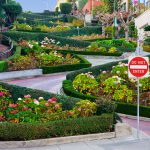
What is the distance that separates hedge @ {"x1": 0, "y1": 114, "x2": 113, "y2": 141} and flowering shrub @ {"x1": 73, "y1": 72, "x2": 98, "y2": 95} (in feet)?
23.2

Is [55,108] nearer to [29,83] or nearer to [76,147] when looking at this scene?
[76,147]

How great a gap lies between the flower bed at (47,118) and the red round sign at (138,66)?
5.62 feet

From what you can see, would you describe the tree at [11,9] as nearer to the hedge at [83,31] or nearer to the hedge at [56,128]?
the hedge at [83,31]

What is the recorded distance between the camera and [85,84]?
2377cm

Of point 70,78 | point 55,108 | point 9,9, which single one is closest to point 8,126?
point 55,108

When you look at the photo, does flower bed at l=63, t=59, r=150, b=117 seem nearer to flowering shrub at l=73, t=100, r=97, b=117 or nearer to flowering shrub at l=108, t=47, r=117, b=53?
flowering shrub at l=73, t=100, r=97, b=117

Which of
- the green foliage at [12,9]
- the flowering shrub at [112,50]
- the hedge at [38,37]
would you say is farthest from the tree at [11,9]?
the flowering shrub at [112,50]

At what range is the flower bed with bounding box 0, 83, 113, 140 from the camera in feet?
50.3

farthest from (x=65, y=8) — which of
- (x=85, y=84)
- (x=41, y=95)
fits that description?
(x=41, y=95)

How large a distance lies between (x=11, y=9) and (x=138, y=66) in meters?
51.8

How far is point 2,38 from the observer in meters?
46.3

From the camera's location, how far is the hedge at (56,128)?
50.0 ft

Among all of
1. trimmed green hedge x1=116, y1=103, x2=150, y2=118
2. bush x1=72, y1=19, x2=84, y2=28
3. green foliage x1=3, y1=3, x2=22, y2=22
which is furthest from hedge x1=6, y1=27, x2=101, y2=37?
trimmed green hedge x1=116, y1=103, x2=150, y2=118

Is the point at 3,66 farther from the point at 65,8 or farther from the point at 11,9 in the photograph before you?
the point at 65,8
